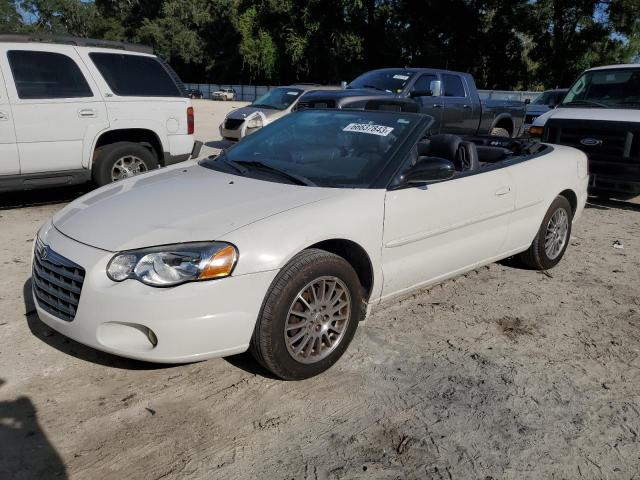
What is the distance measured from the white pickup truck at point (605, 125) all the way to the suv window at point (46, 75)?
6489 millimetres

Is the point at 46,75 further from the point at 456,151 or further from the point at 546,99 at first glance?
the point at 546,99

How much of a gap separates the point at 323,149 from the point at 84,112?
382 cm

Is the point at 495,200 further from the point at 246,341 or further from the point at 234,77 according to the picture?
the point at 234,77

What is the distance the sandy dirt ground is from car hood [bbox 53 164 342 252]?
2.65 feet

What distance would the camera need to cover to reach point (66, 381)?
119 inches

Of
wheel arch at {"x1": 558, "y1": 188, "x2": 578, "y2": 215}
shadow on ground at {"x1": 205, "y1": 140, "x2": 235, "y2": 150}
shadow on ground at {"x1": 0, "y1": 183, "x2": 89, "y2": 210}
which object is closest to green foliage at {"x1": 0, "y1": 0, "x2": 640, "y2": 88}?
shadow on ground at {"x1": 205, "y1": 140, "x2": 235, "y2": 150}

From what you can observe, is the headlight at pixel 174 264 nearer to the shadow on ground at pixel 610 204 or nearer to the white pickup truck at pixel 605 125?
the white pickup truck at pixel 605 125

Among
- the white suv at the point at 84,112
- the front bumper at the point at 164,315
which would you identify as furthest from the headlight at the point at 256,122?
the front bumper at the point at 164,315

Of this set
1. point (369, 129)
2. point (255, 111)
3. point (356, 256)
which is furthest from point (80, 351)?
point (255, 111)

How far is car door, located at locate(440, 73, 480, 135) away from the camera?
34.3 ft

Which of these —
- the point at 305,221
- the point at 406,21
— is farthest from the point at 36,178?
the point at 406,21

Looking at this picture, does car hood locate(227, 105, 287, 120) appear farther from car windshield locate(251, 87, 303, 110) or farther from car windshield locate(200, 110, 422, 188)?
car windshield locate(200, 110, 422, 188)

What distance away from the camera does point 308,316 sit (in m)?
3.06

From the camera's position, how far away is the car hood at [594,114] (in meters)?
7.61
